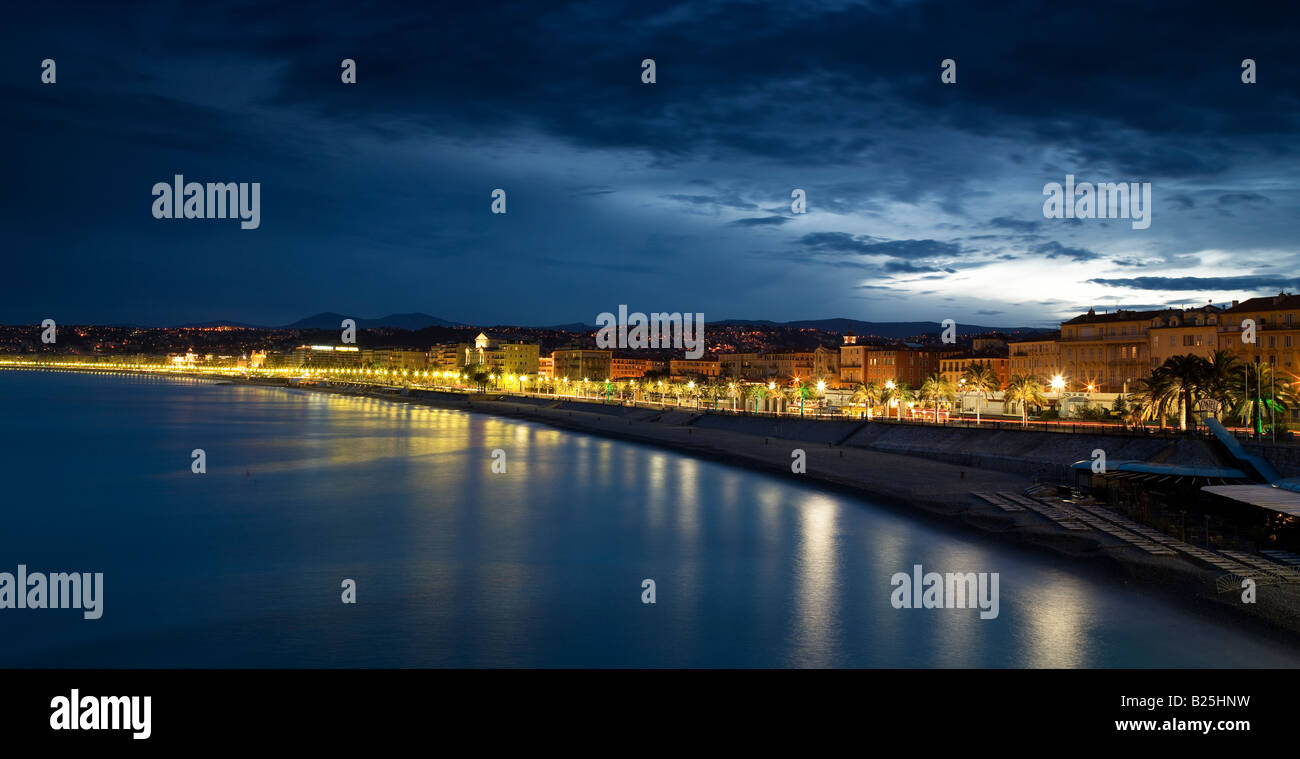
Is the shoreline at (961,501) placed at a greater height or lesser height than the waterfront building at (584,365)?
lesser

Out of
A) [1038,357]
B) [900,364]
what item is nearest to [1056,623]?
[1038,357]

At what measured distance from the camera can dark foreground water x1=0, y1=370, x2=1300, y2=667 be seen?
60.2ft

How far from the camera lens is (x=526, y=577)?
25547mm

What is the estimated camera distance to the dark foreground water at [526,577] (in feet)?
60.2

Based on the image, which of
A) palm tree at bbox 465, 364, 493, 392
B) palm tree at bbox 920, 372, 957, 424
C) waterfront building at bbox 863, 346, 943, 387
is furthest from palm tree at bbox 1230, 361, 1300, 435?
palm tree at bbox 465, 364, 493, 392

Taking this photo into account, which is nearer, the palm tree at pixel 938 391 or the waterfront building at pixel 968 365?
the palm tree at pixel 938 391

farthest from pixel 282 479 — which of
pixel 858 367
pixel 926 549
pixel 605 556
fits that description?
pixel 858 367

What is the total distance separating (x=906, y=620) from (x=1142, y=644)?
15.7ft

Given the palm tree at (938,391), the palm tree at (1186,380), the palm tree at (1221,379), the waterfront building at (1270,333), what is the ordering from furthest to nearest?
the palm tree at (938,391), the waterfront building at (1270,333), the palm tree at (1186,380), the palm tree at (1221,379)

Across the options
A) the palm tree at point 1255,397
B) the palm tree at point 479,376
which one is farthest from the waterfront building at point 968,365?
the palm tree at point 479,376

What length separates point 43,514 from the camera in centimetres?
3794

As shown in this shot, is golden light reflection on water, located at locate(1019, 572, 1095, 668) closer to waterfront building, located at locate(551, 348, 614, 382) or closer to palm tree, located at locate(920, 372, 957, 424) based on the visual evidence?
palm tree, located at locate(920, 372, 957, 424)

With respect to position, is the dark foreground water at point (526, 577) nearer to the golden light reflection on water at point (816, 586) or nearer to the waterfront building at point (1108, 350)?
the golden light reflection on water at point (816, 586)
